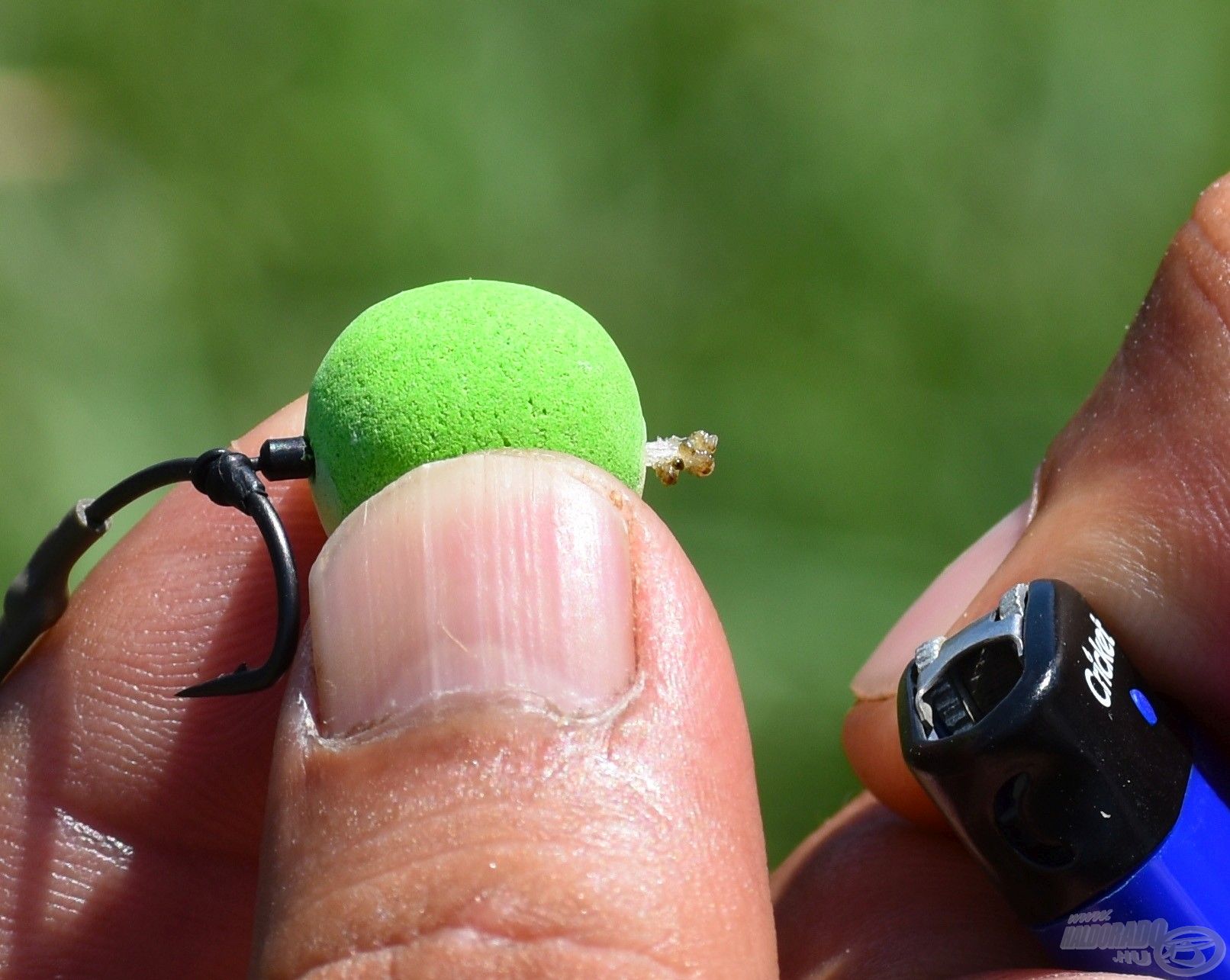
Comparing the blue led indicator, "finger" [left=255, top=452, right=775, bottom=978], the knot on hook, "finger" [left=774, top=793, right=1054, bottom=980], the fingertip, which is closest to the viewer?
"finger" [left=255, top=452, right=775, bottom=978]

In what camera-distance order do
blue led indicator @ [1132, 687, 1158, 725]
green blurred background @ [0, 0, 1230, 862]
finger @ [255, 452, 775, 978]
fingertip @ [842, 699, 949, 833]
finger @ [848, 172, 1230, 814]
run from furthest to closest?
1. green blurred background @ [0, 0, 1230, 862]
2. fingertip @ [842, 699, 949, 833]
3. finger @ [848, 172, 1230, 814]
4. blue led indicator @ [1132, 687, 1158, 725]
5. finger @ [255, 452, 775, 978]

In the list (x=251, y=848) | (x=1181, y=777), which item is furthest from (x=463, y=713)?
(x=251, y=848)

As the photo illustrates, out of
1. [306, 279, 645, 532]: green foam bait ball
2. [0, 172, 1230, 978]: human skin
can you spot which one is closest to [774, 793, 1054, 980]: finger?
[0, 172, 1230, 978]: human skin

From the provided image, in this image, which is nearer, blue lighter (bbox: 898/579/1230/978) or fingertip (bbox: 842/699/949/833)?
blue lighter (bbox: 898/579/1230/978)

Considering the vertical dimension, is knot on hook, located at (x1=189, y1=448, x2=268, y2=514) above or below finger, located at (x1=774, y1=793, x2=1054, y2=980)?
above
